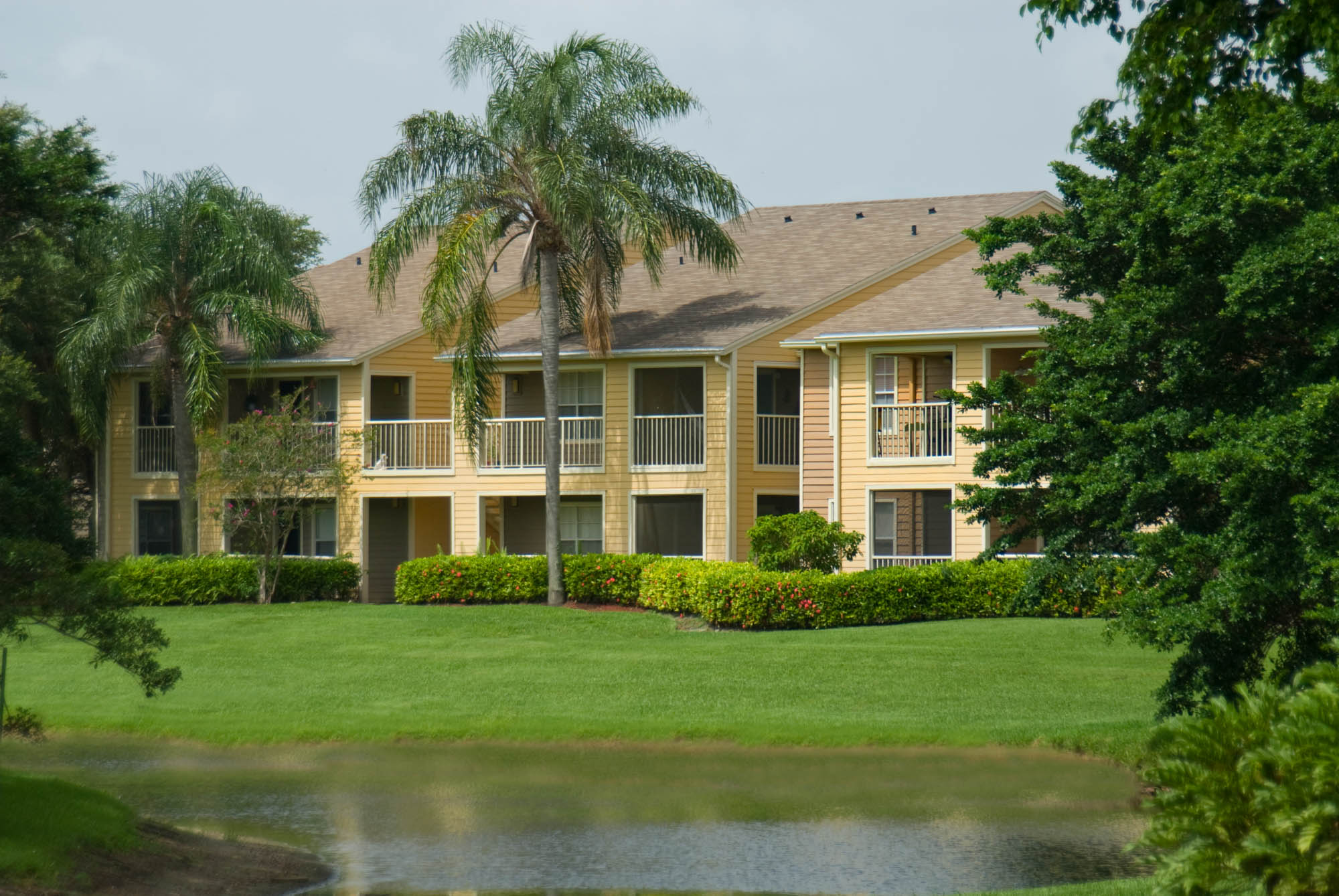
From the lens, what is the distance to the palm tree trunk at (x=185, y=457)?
31.1 metres

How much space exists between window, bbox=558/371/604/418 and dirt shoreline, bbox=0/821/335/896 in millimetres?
20035

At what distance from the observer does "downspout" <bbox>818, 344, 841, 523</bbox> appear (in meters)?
27.7

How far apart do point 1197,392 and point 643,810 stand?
5957mm

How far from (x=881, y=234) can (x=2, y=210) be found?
2541 centimetres

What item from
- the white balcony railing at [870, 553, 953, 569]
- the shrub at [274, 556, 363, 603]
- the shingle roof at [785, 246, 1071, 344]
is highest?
the shingle roof at [785, 246, 1071, 344]

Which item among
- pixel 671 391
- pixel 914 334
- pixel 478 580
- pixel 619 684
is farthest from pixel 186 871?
pixel 671 391

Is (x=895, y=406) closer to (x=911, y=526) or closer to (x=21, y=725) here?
(x=911, y=526)

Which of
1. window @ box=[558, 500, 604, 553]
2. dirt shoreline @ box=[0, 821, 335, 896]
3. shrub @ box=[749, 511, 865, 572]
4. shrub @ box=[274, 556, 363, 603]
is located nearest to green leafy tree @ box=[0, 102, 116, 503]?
shrub @ box=[274, 556, 363, 603]

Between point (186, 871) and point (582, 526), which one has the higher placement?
point (582, 526)

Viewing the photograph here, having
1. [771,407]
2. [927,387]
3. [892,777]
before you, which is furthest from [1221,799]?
[771,407]

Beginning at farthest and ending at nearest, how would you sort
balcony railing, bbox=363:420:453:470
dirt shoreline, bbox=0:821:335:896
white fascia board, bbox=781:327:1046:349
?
balcony railing, bbox=363:420:453:470, white fascia board, bbox=781:327:1046:349, dirt shoreline, bbox=0:821:335:896

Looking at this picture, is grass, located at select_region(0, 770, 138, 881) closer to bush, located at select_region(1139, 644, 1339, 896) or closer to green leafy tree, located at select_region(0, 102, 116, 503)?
bush, located at select_region(1139, 644, 1339, 896)

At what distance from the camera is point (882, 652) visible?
2081cm

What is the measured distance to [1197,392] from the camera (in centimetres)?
1207
